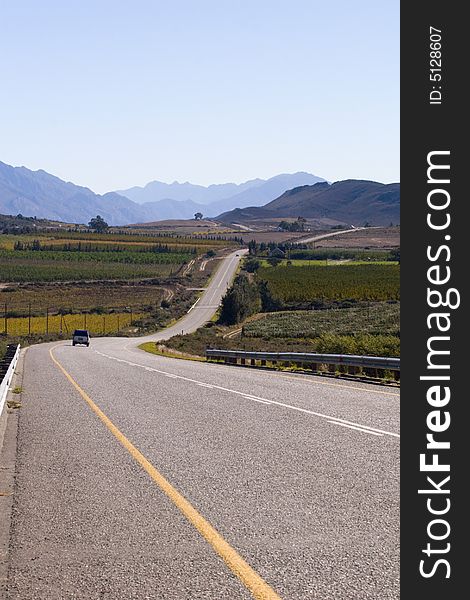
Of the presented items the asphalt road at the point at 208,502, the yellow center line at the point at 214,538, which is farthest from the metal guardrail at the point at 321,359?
the yellow center line at the point at 214,538

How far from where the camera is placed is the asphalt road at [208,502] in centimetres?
603

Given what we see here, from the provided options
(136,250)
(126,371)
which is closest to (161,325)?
(126,371)

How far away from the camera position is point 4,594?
5.82 m

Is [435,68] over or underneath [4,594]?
over

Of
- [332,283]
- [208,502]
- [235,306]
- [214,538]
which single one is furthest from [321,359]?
[332,283]

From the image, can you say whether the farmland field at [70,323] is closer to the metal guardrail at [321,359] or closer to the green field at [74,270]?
the green field at [74,270]

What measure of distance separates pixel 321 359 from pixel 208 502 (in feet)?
62.7

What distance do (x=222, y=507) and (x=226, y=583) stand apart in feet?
7.10

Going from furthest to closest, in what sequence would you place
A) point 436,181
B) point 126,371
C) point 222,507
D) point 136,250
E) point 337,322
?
point 136,250 < point 337,322 < point 126,371 < point 436,181 < point 222,507

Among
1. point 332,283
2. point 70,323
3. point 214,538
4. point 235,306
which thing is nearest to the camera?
point 214,538

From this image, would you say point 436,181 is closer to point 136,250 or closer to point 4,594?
point 4,594

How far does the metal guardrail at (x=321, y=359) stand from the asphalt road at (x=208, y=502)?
239 inches

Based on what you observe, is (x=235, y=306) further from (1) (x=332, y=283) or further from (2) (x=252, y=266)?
(2) (x=252, y=266)

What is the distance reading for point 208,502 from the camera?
830cm
